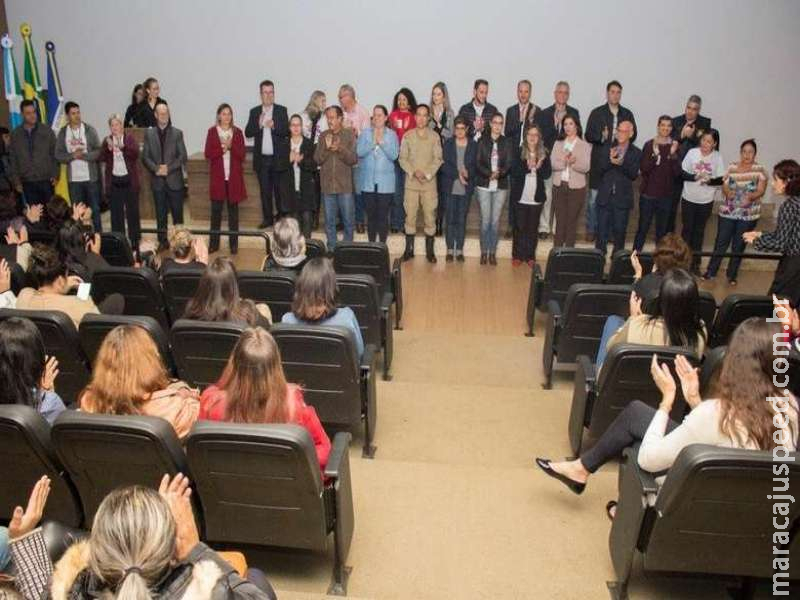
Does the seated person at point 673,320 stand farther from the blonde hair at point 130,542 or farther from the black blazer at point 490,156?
the black blazer at point 490,156

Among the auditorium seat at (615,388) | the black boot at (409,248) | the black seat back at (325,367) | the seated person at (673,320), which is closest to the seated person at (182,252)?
the black seat back at (325,367)

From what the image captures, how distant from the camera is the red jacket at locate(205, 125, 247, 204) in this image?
24.4 feet

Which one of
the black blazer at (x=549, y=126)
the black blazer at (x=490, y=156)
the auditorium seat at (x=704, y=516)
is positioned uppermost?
the black blazer at (x=549, y=126)

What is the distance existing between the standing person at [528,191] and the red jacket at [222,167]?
2.79m

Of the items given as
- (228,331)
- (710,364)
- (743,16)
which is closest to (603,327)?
(710,364)

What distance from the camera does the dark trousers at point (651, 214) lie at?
7.22 metres

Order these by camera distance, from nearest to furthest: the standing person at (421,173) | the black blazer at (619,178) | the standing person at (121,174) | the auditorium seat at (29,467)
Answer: the auditorium seat at (29,467)
the black blazer at (619,178)
the standing person at (421,173)
the standing person at (121,174)

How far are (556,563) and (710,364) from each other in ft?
3.71

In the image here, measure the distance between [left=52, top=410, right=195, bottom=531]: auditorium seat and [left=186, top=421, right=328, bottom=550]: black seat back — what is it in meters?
0.08

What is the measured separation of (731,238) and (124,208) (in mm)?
6076

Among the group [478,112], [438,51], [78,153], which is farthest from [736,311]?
[78,153]

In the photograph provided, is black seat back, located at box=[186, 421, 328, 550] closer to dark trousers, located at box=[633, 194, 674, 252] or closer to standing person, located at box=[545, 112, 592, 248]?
standing person, located at box=[545, 112, 592, 248]

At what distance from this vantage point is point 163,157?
7.36 m

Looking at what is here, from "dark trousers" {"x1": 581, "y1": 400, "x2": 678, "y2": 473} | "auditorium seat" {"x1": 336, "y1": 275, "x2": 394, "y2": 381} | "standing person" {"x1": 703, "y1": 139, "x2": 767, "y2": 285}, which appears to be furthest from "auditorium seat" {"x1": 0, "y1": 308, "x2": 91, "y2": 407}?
"standing person" {"x1": 703, "y1": 139, "x2": 767, "y2": 285}
